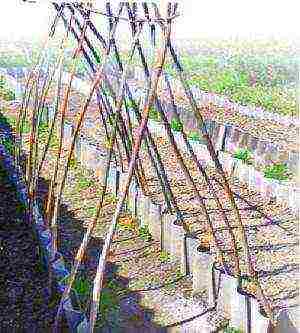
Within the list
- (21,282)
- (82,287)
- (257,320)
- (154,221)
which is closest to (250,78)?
(154,221)

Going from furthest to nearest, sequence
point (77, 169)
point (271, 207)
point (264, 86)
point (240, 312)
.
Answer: point (264, 86), point (77, 169), point (271, 207), point (240, 312)

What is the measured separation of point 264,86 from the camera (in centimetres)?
2081

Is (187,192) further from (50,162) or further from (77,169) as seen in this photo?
(50,162)

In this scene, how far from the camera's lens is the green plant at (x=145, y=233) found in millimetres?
8586

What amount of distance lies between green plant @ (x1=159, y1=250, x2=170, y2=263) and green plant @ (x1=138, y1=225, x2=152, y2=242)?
461mm

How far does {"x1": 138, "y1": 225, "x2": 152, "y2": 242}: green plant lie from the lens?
8.59m

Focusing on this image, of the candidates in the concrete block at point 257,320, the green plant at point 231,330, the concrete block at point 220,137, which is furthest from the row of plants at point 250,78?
the concrete block at point 257,320

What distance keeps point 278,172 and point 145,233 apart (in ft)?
10.6

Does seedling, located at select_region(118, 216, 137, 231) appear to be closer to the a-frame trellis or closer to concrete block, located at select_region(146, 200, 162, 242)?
concrete block, located at select_region(146, 200, 162, 242)

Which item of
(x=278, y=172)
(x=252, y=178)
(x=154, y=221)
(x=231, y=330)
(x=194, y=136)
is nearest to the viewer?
(x=231, y=330)

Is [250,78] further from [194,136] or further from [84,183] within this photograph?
[84,183]

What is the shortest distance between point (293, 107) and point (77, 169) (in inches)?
307

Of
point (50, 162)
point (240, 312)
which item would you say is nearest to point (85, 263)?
point (240, 312)

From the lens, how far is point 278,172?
1088 cm
